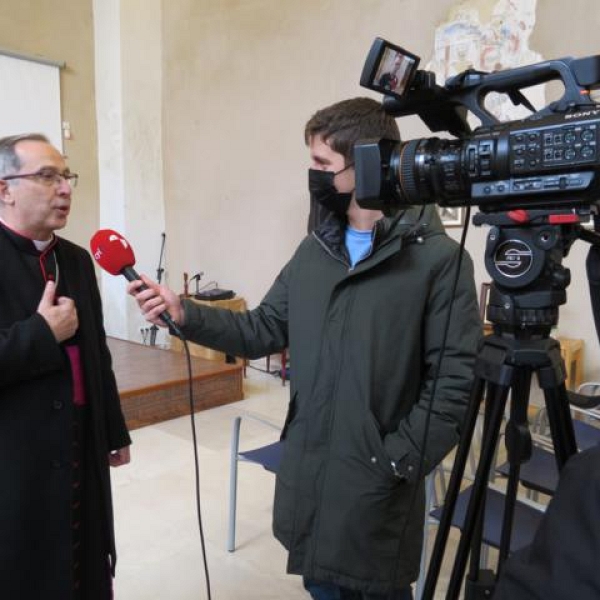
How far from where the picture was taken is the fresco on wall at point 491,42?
3279mm

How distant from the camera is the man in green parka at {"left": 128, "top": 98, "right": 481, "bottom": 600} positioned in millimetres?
1084

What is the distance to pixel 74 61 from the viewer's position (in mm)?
5621

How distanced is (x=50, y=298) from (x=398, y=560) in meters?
0.94

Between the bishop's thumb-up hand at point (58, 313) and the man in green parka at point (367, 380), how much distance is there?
0.26m

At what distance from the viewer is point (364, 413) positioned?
110 cm

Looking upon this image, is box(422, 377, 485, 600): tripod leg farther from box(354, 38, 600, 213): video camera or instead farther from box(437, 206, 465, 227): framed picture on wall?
box(437, 206, 465, 227): framed picture on wall

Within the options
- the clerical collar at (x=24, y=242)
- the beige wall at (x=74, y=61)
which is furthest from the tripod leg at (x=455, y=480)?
the beige wall at (x=74, y=61)

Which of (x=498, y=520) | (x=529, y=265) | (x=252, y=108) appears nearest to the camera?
(x=529, y=265)

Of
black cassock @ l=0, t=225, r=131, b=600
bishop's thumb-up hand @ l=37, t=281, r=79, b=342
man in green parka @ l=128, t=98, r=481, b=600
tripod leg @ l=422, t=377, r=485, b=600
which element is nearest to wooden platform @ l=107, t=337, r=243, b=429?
black cassock @ l=0, t=225, r=131, b=600

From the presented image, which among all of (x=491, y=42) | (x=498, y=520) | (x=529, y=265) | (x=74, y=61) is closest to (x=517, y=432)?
(x=529, y=265)

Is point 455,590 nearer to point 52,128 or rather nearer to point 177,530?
point 177,530

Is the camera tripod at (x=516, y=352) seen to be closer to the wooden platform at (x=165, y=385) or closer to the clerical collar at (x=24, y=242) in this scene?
the clerical collar at (x=24, y=242)

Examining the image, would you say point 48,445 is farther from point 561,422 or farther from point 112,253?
point 561,422

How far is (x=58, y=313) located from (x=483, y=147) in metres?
0.99
